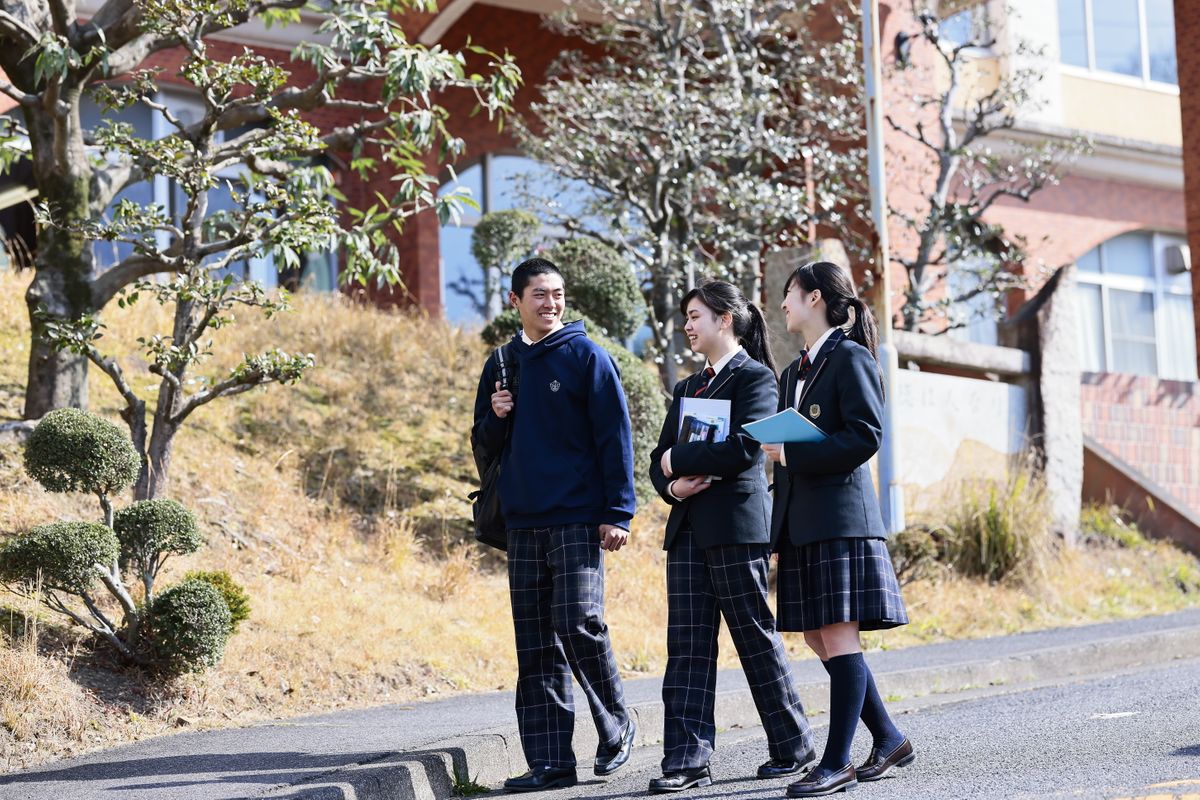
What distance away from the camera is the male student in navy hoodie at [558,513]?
572 cm

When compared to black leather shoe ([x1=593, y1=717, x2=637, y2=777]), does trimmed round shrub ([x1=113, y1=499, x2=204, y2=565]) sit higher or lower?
higher

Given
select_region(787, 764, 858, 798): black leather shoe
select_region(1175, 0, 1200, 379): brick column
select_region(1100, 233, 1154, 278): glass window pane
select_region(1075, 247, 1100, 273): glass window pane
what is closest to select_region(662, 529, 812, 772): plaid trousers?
select_region(787, 764, 858, 798): black leather shoe

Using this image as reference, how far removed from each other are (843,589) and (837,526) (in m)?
0.23

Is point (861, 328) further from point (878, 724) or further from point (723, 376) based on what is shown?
point (878, 724)

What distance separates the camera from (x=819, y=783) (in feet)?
16.8

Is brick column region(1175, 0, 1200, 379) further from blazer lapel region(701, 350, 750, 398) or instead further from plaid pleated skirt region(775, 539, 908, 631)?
plaid pleated skirt region(775, 539, 908, 631)

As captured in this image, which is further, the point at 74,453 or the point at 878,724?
the point at 74,453

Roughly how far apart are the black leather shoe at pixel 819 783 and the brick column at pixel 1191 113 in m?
14.3

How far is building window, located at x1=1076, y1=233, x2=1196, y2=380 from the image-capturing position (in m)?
23.5

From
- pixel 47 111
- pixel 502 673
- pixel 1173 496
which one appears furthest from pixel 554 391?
pixel 1173 496

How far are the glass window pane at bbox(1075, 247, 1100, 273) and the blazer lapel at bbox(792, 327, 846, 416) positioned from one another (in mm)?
19195

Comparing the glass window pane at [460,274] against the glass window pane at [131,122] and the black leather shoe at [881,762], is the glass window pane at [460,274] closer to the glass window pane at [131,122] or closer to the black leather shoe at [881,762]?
the glass window pane at [131,122]

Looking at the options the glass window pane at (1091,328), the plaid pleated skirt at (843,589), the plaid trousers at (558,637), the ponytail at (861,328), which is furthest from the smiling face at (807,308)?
the glass window pane at (1091,328)

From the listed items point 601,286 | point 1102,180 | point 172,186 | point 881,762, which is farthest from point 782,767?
point 1102,180
